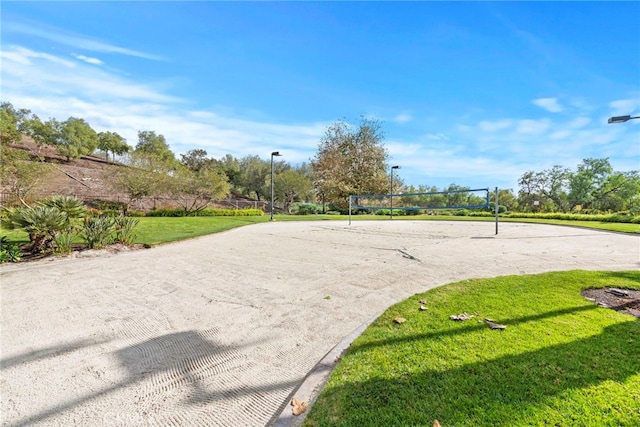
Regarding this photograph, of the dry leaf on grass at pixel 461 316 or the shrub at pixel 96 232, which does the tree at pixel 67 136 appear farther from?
the dry leaf on grass at pixel 461 316

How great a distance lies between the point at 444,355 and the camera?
211 cm

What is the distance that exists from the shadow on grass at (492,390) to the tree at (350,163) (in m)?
31.0

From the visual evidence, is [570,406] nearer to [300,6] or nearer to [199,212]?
[300,6]

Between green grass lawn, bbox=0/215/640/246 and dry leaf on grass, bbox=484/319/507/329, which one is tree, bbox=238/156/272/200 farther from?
dry leaf on grass, bbox=484/319/507/329

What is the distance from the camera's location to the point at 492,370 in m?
1.89

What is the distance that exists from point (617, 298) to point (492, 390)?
291 cm

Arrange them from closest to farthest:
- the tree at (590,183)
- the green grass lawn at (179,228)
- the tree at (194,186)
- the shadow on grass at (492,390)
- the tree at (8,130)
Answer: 1. the shadow on grass at (492,390)
2. the green grass lawn at (179,228)
3. the tree at (8,130)
4. the tree at (194,186)
5. the tree at (590,183)

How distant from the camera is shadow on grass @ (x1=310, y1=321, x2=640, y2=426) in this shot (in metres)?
1.50

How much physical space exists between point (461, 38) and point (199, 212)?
22.9 m

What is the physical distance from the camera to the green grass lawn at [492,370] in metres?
1.51

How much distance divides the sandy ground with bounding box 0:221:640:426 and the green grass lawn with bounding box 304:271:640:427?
413 mm

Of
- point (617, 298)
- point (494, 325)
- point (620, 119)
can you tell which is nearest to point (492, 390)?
point (494, 325)

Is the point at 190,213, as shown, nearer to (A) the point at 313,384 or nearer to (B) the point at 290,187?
(B) the point at 290,187

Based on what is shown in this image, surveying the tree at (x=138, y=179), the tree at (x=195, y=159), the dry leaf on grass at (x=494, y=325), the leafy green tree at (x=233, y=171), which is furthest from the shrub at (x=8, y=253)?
the tree at (x=195, y=159)
